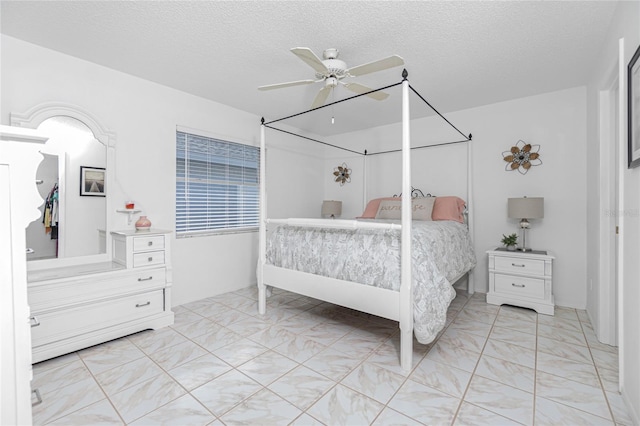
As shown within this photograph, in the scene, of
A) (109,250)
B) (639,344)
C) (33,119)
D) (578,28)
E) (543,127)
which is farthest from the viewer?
(543,127)

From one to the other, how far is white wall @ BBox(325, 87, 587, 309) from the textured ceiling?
0.39m

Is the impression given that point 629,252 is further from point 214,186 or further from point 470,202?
point 214,186

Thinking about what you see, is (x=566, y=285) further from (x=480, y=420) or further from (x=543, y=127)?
(x=480, y=420)

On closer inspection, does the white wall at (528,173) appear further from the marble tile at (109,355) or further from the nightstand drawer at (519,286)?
the marble tile at (109,355)

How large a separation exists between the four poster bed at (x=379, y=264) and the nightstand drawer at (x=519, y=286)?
608 millimetres

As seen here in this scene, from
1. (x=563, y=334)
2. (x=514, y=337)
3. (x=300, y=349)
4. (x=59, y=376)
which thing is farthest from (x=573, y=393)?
(x=59, y=376)

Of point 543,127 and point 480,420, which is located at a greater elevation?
point 543,127

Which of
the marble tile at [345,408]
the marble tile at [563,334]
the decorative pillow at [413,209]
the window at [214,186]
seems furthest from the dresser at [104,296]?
the marble tile at [563,334]

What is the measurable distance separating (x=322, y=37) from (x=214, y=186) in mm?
2284

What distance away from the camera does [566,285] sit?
10.8 ft

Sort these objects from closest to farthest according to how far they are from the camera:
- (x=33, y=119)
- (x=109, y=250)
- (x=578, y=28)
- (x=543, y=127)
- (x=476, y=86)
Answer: (x=578, y=28) < (x=33, y=119) < (x=109, y=250) < (x=476, y=86) < (x=543, y=127)

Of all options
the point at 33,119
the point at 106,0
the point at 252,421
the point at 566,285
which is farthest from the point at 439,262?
the point at 33,119

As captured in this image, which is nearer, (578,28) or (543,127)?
(578,28)

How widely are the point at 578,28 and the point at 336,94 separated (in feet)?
6.95
